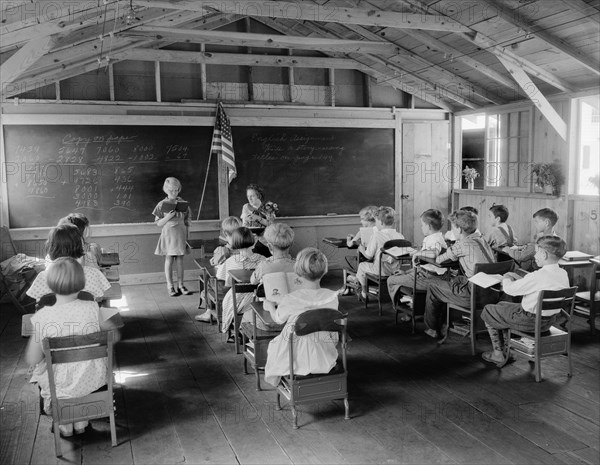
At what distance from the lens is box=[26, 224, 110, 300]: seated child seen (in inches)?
140

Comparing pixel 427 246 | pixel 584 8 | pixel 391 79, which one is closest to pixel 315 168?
pixel 391 79

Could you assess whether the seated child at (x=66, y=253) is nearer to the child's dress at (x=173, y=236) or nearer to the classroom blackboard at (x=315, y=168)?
the child's dress at (x=173, y=236)

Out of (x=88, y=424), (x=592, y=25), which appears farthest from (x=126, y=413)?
(x=592, y=25)

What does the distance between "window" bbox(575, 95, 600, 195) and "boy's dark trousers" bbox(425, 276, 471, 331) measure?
3.13 m

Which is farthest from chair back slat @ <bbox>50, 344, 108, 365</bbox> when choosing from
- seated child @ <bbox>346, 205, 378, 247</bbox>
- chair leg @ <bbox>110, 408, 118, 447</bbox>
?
seated child @ <bbox>346, 205, 378, 247</bbox>

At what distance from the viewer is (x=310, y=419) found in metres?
3.57

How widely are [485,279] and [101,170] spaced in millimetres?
5375

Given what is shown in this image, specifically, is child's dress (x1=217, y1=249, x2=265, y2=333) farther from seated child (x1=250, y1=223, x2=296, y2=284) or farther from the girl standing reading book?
the girl standing reading book

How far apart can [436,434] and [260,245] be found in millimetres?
Result: 3486

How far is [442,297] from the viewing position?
5.06 metres

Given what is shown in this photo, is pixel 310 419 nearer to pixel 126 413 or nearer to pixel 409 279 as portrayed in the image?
pixel 126 413

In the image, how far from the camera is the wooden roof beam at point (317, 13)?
17.4 ft

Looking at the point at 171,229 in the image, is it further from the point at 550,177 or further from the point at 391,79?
the point at 550,177

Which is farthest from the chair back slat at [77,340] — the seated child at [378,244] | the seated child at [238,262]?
the seated child at [378,244]
